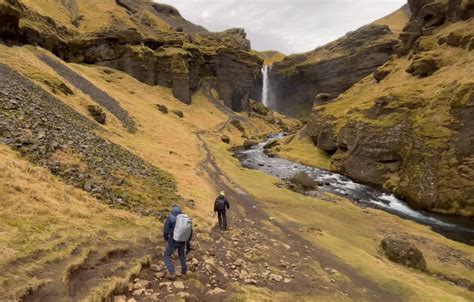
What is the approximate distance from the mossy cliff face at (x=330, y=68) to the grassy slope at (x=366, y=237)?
101 metres

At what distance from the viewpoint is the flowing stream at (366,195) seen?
36.8 metres

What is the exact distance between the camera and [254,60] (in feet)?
502

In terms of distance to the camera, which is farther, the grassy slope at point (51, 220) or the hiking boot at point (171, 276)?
the hiking boot at point (171, 276)

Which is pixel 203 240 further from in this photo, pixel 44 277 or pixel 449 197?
pixel 449 197

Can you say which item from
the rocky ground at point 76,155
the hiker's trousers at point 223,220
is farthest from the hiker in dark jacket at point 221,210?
the rocky ground at point 76,155

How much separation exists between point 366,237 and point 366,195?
63.2 feet

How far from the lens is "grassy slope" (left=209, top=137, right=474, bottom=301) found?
21594mm

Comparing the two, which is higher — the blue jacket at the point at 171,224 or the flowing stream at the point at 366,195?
the blue jacket at the point at 171,224

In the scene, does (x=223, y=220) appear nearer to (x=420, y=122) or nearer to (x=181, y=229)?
(x=181, y=229)

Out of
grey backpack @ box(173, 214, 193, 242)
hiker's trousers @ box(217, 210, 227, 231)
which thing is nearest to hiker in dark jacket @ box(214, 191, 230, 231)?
hiker's trousers @ box(217, 210, 227, 231)

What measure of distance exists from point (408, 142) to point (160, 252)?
47477 mm

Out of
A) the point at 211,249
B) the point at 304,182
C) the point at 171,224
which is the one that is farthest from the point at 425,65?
the point at 171,224

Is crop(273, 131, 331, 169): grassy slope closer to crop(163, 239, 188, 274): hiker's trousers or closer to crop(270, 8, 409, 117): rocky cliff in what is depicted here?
crop(270, 8, 409, 117): rocky cliff

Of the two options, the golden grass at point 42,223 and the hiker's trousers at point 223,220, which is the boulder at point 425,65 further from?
the golden grass at point 42,223
